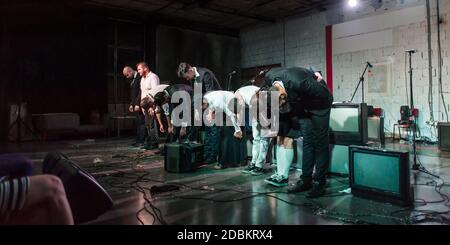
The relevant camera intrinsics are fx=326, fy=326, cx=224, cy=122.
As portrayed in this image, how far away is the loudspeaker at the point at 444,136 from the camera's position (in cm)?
569

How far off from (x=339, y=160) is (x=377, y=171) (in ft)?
3.56

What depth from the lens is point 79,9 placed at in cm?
918

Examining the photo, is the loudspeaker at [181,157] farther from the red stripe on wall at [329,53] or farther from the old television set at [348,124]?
the red stripe on wall at [329,53]

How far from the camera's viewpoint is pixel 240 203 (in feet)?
9.77

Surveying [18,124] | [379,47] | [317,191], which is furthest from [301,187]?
[18,124]

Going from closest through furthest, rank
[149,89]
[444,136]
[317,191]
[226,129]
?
[317,191] → [226,129] → [444,136] → [149,89]

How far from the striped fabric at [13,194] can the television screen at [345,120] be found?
3390mm

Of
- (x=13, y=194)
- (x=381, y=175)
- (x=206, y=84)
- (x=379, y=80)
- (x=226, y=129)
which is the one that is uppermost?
(x=379, y=80)

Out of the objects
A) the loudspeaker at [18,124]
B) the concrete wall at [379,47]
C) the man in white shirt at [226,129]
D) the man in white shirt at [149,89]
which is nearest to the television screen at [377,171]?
the man in white shirt at [226,129]

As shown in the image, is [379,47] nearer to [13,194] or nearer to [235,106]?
[235,106]

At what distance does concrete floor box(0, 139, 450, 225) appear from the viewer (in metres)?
2.53

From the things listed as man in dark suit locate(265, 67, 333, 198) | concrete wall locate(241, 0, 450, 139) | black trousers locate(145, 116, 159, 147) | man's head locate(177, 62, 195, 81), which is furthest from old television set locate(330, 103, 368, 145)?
concrete wall locate(241, 0, 450, 139)
